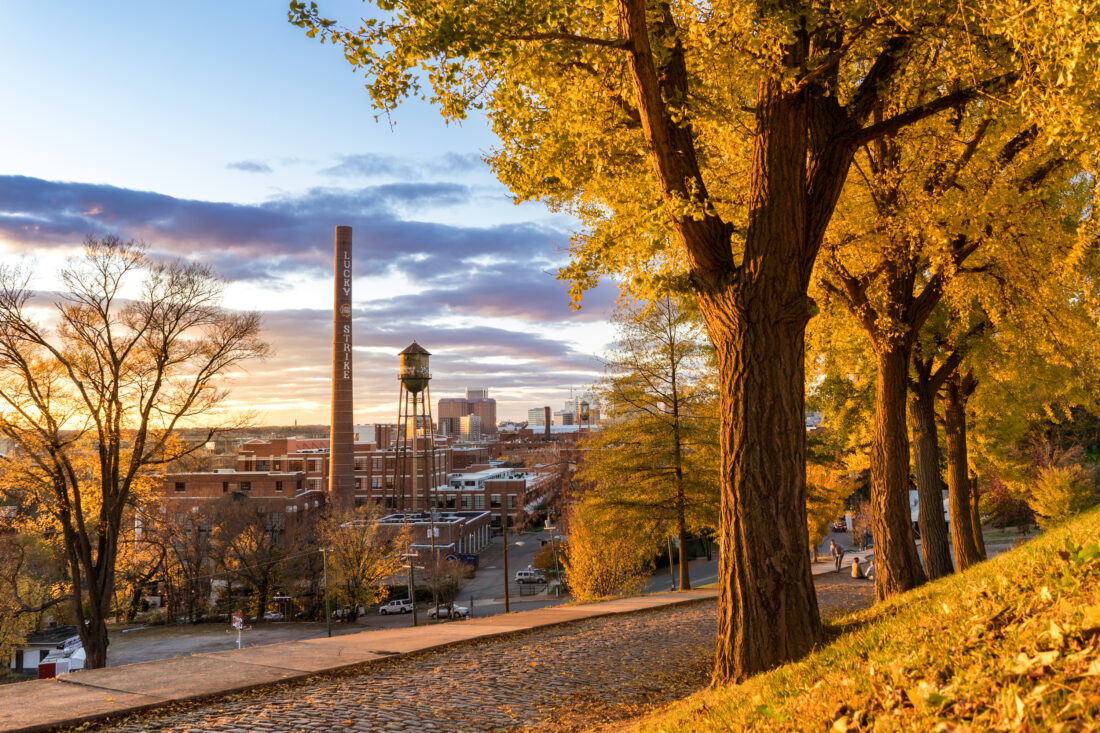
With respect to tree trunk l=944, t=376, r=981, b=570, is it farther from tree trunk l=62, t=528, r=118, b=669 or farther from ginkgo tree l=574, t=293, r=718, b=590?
tree trunk l=62, t=528, r=118, b=669

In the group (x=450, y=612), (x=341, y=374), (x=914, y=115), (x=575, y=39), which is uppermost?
(x=341, y=374)

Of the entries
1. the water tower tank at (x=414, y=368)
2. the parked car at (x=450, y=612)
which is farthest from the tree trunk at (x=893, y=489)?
the water tower tank at (x=414, y=368)

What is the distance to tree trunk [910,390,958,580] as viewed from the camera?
45.4 feet

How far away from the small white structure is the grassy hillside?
128 ft

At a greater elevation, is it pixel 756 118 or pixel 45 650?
pixel 756 118

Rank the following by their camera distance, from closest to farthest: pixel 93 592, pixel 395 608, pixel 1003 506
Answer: pixel 93 592 → pixel 1003 506 → pixel 395 608

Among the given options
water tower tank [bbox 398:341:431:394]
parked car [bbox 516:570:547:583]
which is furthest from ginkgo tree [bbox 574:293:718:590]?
water tower tank [bbox 398:341:431:394]

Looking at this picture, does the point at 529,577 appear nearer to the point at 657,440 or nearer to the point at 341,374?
the point at 341,374

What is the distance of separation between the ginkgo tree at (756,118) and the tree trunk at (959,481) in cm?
1085

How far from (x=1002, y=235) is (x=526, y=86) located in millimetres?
7432

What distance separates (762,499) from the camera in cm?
662

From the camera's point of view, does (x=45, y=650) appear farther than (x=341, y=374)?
No

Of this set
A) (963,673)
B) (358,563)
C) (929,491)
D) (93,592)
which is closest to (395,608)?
(358,563)

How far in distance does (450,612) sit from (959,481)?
1248 inches
